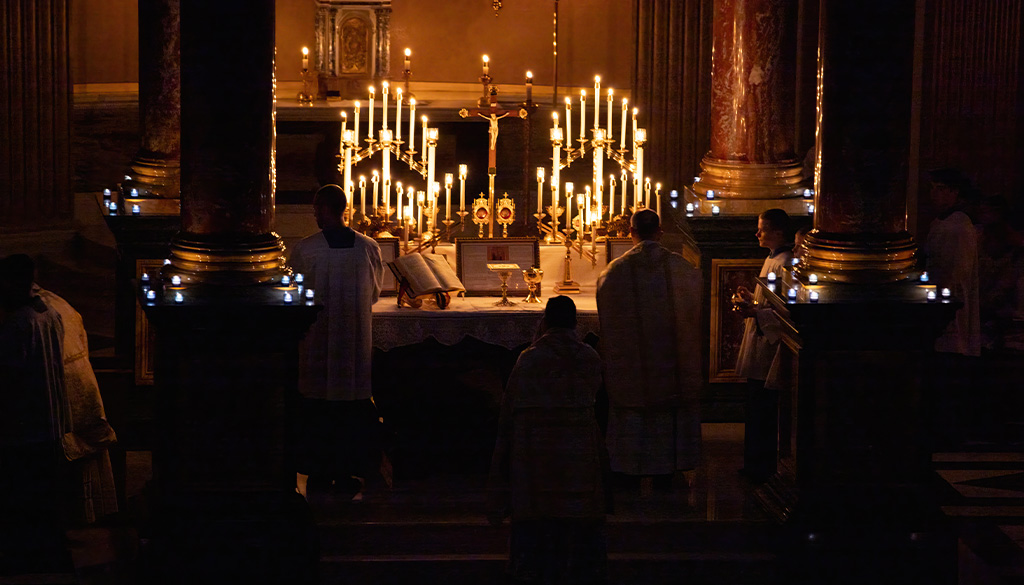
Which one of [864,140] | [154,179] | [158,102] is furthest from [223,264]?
[864,140]

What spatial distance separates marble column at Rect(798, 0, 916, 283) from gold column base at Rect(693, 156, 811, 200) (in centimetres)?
245

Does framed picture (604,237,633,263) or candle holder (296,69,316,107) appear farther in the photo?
candle holder (296,69,316,107)

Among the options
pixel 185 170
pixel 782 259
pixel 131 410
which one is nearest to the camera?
pixel 185 170

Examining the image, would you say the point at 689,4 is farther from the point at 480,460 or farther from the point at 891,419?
the point at 891,419

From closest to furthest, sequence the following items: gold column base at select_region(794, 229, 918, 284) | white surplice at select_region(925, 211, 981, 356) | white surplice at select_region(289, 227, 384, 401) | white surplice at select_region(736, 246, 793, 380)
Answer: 1. gold column base at select_region(794, 229, 918, 284)
2. white surplice at select_region(736, 246, 793, 380)
3. white surplice at select_region(289, 227, 384, 401)
4. white surplice at select_region(925, 211, 981, 356)

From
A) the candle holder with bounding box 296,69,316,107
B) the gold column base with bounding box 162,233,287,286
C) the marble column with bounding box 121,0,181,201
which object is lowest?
the gold column base with bounding box 162,233,287,286

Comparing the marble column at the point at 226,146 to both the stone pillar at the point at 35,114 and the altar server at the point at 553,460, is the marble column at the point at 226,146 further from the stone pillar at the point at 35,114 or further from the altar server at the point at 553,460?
the stone pillar at the point at 35,114

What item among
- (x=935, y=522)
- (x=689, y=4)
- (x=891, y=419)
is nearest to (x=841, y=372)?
(x=891, y=419)

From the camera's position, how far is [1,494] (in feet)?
26.4

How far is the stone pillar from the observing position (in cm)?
1378

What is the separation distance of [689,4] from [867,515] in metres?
7.03

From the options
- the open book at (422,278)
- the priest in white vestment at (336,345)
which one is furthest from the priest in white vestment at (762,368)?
the priest in white vestment at (336,345)

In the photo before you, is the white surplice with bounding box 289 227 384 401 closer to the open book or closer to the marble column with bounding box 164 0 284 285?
the open book

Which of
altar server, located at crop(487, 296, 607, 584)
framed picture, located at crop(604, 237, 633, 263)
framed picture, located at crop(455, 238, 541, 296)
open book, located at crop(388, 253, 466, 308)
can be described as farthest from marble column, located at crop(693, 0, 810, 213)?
altar server, located at crop(487, 296, 607, 584)
